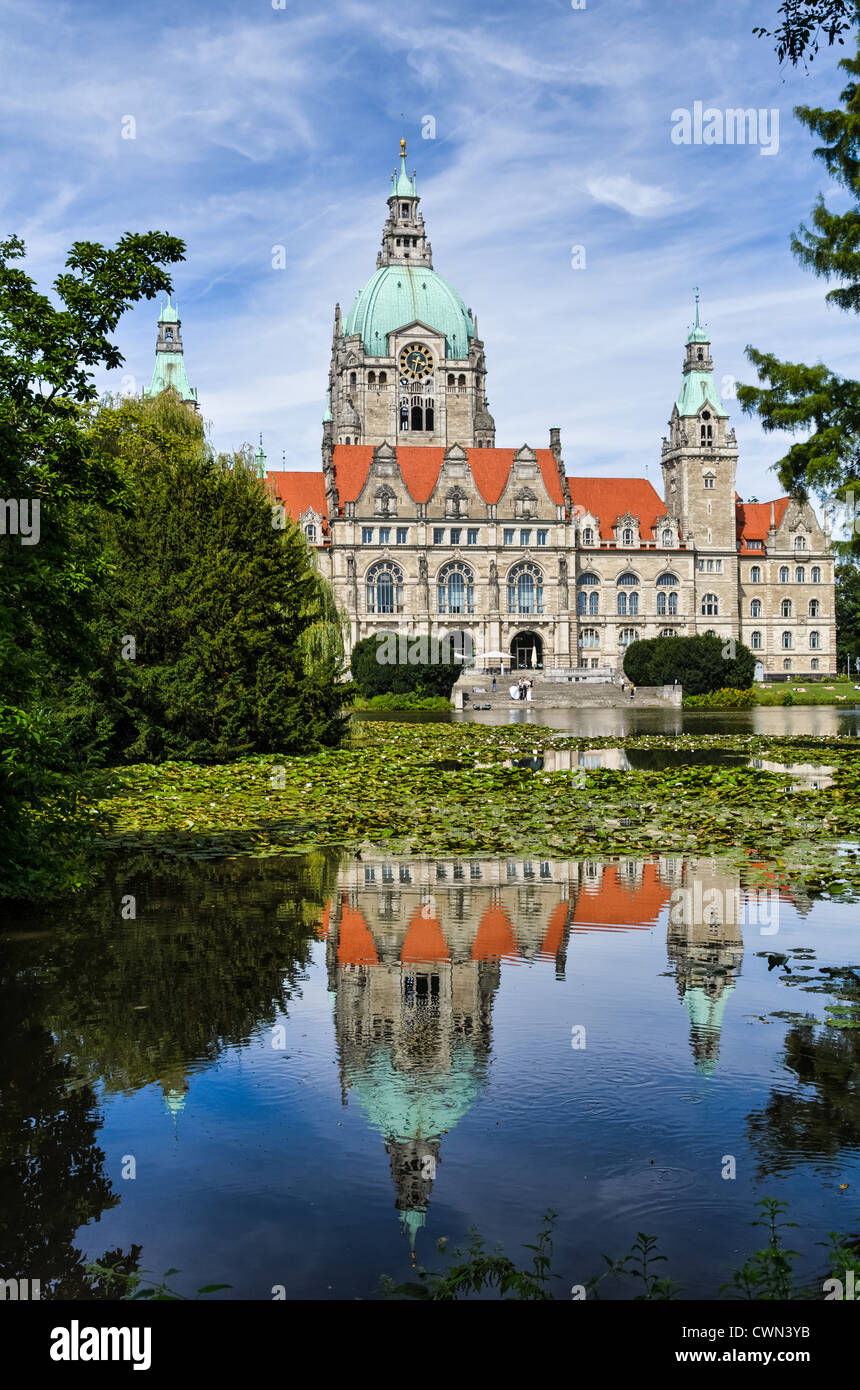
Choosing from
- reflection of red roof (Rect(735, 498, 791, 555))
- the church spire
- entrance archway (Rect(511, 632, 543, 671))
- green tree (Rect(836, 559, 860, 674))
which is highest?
the church spire

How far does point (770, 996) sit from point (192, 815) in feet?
34.5

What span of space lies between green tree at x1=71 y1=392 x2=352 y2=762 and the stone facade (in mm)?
66854

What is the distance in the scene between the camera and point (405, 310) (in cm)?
11056

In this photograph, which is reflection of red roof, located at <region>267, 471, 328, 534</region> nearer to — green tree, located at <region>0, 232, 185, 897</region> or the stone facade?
the stone facade

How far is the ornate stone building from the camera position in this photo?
9756 centimetres

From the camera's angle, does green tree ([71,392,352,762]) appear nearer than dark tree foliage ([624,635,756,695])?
Yes

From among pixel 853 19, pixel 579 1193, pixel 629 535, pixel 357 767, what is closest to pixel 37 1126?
pixel 579 1193

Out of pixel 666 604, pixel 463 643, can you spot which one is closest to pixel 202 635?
pixel 463 643

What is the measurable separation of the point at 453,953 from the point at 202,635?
16.3 metres

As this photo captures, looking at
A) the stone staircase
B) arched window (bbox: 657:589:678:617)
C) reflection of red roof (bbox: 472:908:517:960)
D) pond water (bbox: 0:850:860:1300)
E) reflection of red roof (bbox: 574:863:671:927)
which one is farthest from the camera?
arched window (bbox: 657:589:678:617)

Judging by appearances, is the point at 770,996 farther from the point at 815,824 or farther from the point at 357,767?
the point at 357,767

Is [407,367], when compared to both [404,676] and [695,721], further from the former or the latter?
[695,721]

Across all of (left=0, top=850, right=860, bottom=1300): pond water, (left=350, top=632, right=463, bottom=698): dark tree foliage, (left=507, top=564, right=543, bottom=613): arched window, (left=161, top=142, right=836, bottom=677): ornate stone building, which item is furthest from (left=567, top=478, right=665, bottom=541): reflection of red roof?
(left=0, top=850, right=860, bottom=1300): pond water

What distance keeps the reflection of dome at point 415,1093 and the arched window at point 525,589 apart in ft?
307
